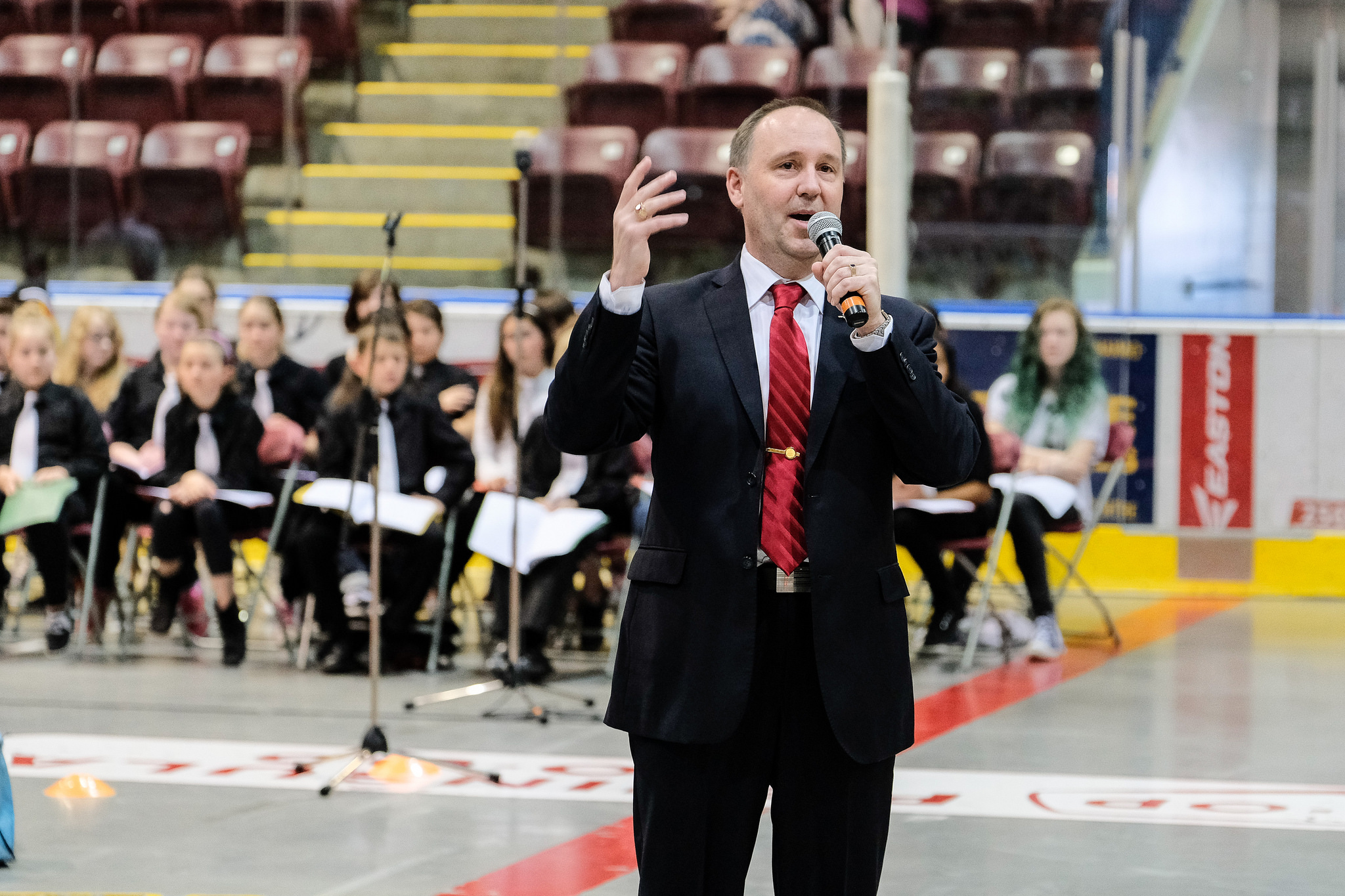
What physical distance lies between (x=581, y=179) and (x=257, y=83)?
6.98 feet

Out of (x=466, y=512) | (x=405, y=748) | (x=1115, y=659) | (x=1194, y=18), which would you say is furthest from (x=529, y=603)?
(x=1194, y=18)

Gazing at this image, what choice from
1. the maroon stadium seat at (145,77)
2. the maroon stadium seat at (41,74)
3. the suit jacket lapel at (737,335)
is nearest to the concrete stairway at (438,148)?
the maroon stadium seat at (145,77)

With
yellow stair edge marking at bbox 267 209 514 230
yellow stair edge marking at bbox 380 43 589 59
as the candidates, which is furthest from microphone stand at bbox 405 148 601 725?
yellow stair edge marking at bbox 380 43 589 59

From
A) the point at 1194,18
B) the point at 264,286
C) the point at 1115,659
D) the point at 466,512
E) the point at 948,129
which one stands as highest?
the point at 1194,18

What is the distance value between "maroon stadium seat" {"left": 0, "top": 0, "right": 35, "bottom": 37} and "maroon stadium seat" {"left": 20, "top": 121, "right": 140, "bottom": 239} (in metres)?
0.69

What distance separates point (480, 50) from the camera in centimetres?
1072

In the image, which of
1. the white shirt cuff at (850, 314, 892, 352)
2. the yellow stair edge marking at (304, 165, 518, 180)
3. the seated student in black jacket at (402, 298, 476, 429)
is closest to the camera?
the white shirt cuff at (850, 314, 892, 352)

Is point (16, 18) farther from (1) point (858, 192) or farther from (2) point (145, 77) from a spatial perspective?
(1) point (858, 192)

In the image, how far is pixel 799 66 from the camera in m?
9.53

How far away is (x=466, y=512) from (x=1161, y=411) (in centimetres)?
394

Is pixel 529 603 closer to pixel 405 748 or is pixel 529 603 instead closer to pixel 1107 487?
pixel 405 748

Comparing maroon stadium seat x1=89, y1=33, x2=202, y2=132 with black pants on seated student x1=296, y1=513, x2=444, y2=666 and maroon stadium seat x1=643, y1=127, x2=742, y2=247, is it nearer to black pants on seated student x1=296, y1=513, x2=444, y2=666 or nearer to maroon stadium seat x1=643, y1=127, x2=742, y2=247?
maroon stadium seat x1=643, y1=127, x2=742, y2=247

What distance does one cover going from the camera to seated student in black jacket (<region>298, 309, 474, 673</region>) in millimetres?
6590

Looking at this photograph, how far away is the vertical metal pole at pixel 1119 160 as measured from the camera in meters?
8.98
